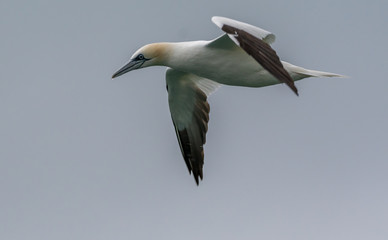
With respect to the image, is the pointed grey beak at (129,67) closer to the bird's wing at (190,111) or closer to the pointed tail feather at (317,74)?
the bird's wing at (190,111)

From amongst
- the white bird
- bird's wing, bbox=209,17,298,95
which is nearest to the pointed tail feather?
the white bird

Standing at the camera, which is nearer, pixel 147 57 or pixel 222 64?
pixel 222 64

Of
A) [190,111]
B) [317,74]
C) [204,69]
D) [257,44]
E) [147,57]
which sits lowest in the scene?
[190,111]

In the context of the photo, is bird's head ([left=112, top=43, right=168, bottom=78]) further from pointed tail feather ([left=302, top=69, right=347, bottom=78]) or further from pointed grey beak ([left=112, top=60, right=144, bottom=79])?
pointed tail feather ([left=302, top=69, right=347, bottom=78])

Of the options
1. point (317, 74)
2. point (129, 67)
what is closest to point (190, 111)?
point (129, 67)

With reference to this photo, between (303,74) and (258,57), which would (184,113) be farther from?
(258,57)

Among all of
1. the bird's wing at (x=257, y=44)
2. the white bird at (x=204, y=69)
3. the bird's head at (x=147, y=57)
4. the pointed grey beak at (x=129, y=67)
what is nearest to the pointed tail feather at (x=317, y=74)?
the white bird at (x=204, y=69)

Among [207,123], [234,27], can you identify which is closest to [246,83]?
[234,27]

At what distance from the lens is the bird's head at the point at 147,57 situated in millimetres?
15242

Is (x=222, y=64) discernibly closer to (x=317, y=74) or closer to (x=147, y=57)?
(x=147, y=57)

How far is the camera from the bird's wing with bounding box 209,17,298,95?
12.7 meters

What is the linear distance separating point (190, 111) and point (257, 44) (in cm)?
447

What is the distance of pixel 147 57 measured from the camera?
15383 mm

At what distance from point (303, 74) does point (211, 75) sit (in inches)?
62.9
